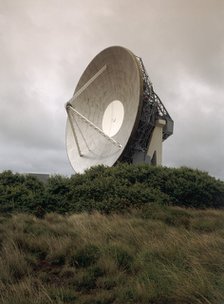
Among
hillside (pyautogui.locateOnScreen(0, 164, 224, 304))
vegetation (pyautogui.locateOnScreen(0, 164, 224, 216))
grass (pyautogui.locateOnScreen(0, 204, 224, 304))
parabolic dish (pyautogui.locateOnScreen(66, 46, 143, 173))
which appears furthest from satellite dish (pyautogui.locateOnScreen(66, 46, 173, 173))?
grass (pyautogui.locateOnScreen(0, 204, 224, 304))

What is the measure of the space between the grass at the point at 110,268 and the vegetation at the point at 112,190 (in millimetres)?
12250

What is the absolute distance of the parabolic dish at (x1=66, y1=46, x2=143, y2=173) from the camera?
3875 centimetres

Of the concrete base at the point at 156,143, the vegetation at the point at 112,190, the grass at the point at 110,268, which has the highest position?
the concrete base at the point at 156,143

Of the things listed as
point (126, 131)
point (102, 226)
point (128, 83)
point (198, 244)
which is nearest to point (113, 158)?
point (126, 131)

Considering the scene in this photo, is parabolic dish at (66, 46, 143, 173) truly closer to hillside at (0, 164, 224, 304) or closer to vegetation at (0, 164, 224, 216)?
vegetation at (0, 164, 224, 216)

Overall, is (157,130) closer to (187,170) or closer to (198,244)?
(187,170)

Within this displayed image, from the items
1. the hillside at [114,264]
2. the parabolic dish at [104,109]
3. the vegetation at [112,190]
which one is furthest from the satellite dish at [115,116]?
the hillside at [114,264]

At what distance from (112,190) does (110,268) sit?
687 inches

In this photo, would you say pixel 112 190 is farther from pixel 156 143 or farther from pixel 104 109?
pixel 156 143

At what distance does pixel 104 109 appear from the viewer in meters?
44.6

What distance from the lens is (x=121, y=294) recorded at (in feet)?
22.3

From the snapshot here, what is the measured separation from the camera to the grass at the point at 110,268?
654 cm

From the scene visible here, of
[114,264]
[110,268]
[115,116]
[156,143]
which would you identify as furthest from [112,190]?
[156,143]

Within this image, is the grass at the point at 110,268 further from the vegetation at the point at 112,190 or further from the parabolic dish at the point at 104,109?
the parabolic dish at the point at 104,109
